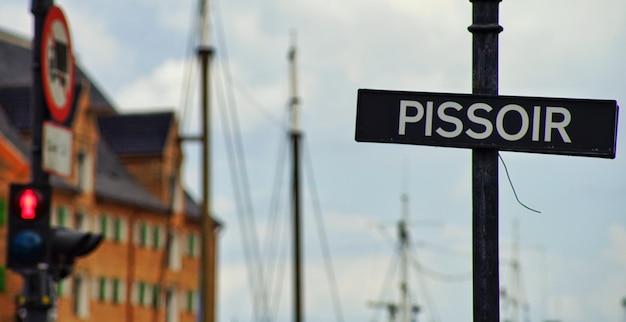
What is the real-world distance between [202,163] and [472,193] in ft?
131

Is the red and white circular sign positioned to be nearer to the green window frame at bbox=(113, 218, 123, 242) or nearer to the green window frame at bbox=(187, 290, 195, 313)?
the green window frame at bbox=(113, 218, 123, 242)

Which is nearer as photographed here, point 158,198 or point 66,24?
point 66,24

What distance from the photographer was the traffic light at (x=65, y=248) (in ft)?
51.5

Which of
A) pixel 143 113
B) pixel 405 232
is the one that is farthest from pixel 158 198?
pixel 405 232

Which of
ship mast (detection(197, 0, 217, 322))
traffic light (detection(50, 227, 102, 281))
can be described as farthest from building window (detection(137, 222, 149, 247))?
traffic light (detection(50, 227, 102, 281))

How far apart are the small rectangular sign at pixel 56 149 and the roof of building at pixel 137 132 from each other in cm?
6113

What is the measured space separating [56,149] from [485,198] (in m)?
8.01

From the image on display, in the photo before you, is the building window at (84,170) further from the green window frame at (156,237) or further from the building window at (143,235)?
the green window frame at (156,237)

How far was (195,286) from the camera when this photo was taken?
273 feet

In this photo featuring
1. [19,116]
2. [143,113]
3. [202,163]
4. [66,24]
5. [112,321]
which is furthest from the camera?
[143,113]

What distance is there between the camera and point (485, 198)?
838cm

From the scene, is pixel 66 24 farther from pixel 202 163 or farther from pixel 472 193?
pixel 202 163

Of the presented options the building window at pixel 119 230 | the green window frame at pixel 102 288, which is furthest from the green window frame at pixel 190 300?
the green window frame at pixel 102 288

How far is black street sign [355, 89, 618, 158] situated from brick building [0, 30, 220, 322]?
55.6m
